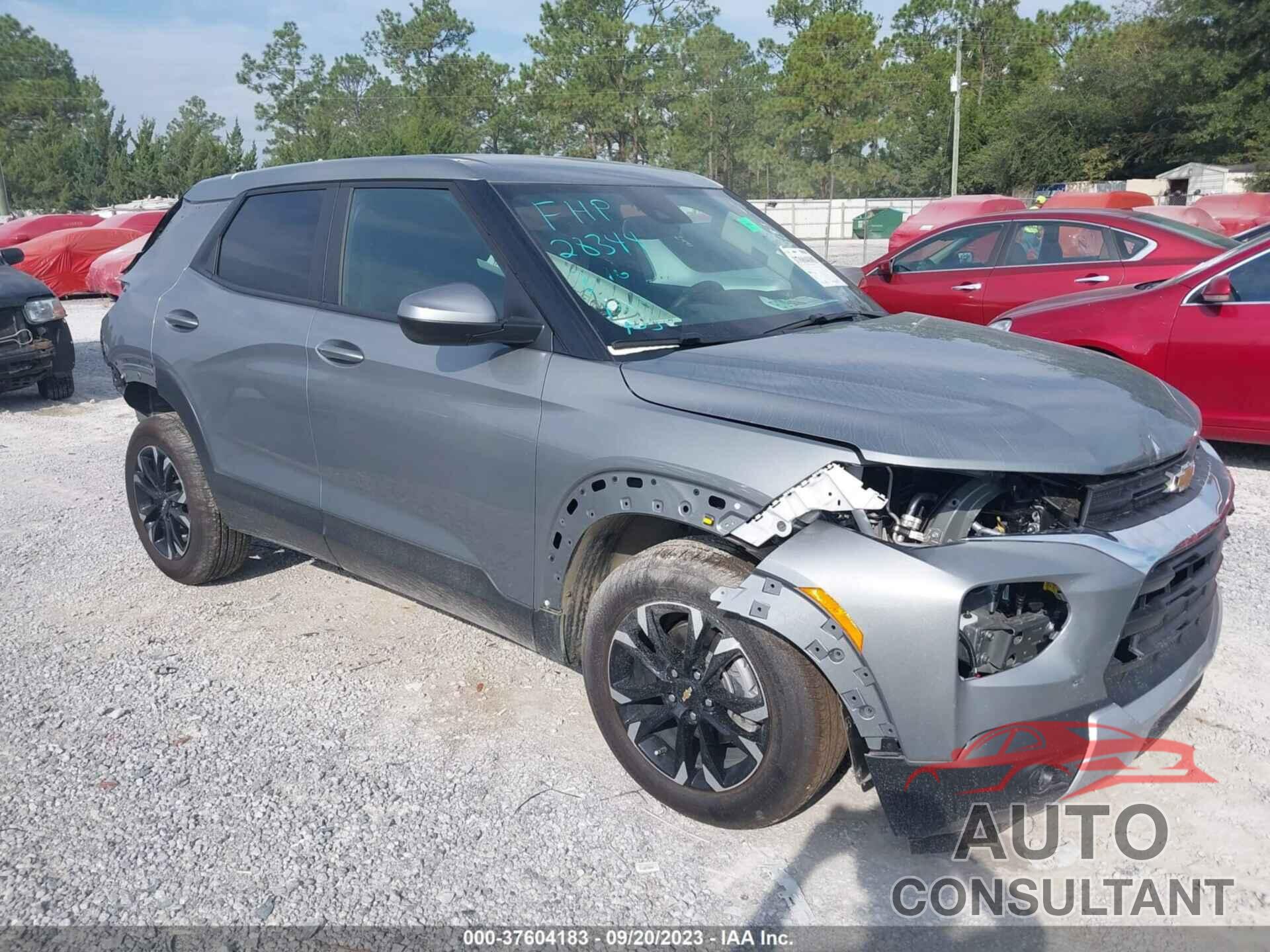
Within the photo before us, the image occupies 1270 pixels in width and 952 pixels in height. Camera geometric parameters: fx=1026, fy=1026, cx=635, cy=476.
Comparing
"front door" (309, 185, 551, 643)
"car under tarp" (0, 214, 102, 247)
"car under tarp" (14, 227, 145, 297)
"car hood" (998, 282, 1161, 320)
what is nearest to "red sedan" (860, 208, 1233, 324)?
"car hood" (998, 282, 1161, 320)

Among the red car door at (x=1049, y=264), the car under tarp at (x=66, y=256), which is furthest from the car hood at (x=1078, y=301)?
the car under tarp at (x=66, y=256)

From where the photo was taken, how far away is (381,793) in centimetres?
321

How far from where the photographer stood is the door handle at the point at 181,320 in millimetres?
4387

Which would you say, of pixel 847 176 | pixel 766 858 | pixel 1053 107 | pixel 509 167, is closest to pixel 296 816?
pixel 766 858

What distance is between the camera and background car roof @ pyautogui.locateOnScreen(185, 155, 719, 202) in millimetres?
3627

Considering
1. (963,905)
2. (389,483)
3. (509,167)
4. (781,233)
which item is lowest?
(963,905)

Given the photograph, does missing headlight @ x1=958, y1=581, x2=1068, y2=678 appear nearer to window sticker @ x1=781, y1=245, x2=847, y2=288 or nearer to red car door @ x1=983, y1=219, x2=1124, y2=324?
window sticker @ x1=781, y1=245, x2=847, y2=288

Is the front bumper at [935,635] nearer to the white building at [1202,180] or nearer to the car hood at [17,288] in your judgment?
the car hood at [17,288]

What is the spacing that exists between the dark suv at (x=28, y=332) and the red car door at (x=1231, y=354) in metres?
9.44

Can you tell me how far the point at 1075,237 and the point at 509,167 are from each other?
6.48 metres

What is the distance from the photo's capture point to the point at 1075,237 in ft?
28.2

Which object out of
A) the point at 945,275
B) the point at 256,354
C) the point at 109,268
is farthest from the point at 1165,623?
the point at 109,268

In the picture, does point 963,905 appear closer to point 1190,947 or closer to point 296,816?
point 1190,947

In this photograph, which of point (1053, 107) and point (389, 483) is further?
point (1053, 107)
